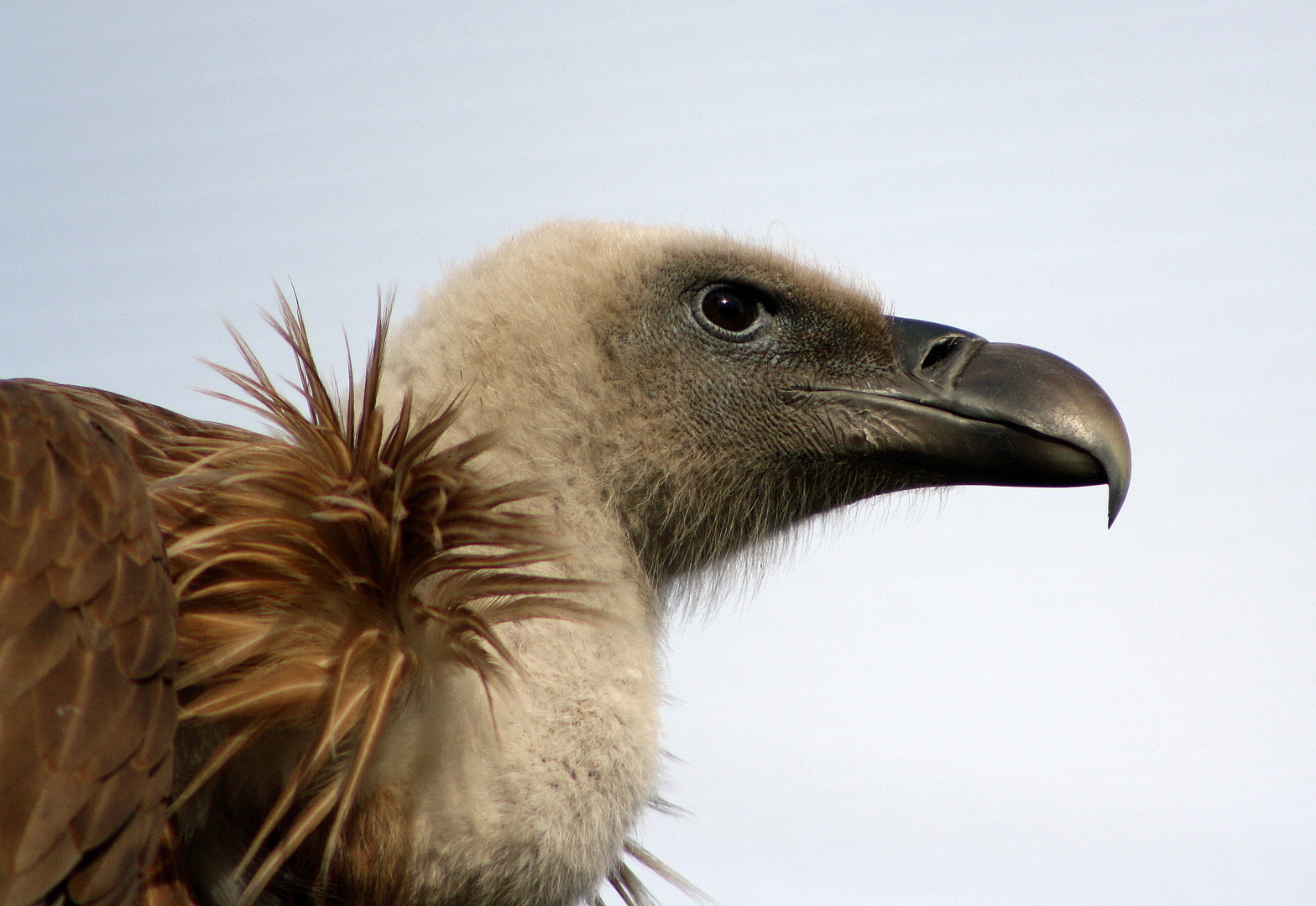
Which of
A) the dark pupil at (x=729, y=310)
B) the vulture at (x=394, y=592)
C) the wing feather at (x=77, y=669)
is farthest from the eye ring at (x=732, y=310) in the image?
the wing feather at (x=77, y=669)

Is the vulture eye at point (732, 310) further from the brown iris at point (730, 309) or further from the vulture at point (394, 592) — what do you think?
the vulture at point (394, 592)

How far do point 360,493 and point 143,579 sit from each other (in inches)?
14.7

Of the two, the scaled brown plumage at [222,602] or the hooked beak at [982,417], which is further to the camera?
the hooked beak at [982,417]

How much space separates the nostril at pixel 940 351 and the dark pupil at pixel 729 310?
1.28 ft

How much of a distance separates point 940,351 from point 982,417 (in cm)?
23

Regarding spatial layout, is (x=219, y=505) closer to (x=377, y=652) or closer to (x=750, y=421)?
(x=377, y=652)

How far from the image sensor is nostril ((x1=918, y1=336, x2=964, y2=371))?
2990mm

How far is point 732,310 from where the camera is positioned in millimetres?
3111

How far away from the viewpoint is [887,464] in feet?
9.97

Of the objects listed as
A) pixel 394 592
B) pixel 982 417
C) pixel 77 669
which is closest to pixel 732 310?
pixel 982 417

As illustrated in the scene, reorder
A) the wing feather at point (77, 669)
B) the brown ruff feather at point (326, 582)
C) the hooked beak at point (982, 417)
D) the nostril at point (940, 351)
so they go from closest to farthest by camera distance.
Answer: the wing feather at point (77, 669), the brown ruff feather at point (326, 582), the hooked beak at point (982, 417), the nostril at point (940, 351)

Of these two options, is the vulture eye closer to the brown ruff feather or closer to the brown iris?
the brown iris

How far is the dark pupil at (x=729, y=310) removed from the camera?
309cm

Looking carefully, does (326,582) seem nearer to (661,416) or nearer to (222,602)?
(222,602)
